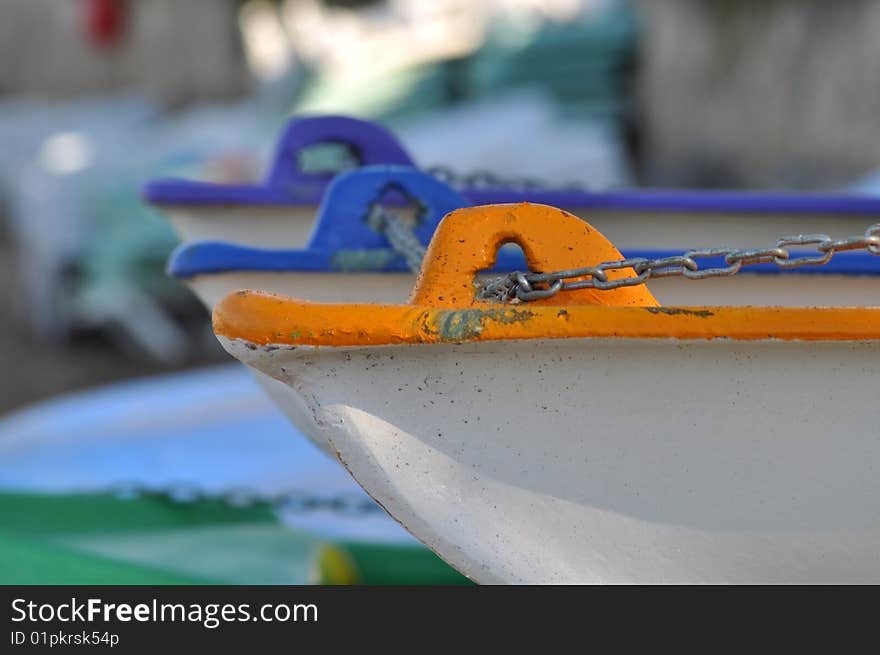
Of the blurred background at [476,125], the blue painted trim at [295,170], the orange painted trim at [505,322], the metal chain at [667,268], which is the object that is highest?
the blurred background at [476,125]

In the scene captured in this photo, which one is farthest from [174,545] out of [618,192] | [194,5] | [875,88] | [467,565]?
[194,5]

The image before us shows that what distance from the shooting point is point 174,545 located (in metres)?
1.91

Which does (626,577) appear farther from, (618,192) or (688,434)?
(618,192)

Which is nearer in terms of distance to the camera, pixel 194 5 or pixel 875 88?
pixel 875 88

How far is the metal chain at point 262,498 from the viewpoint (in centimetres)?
212

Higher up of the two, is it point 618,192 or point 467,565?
point 618,192

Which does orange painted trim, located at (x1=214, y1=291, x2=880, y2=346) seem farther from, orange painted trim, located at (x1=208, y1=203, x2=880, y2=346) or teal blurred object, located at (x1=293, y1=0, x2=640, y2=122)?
teal blurred object, located at (x1=293, y1=0, x2=640, y2=122)

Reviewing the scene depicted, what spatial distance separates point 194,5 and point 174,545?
309 inches

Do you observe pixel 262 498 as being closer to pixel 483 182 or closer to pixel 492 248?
pixel 483 182

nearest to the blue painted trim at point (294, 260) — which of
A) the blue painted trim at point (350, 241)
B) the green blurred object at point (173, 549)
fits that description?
the blue painted trim at point (350, 241)

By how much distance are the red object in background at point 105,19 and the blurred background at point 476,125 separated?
8.90ft

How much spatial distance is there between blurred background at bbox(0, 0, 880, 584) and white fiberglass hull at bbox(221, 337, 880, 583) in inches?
78.0

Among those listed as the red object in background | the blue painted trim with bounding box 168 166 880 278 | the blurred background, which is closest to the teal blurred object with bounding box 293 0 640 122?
the blurred background

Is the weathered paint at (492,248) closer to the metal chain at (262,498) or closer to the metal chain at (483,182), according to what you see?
the metal chain at (483,182)
